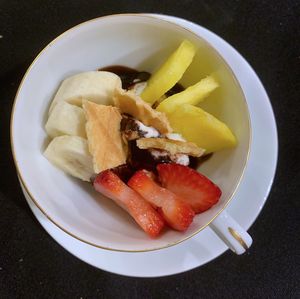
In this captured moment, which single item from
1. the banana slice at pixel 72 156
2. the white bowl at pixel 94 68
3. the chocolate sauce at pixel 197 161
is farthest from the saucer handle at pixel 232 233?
the banana slice at pixel 72 156

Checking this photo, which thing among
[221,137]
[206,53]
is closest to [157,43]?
[206,53]

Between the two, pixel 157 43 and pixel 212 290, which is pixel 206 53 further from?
pixel 212 290

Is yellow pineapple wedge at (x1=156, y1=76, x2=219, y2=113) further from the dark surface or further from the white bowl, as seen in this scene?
the dark surface

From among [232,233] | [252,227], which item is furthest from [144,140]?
[252,227]

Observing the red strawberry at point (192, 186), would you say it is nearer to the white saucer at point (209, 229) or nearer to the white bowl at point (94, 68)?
the white bowl at point (94, 68)

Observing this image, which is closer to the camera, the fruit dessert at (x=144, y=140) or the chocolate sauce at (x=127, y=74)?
the fruit dessert at (x=144, y=140)

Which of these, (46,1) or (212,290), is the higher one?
(46,1)

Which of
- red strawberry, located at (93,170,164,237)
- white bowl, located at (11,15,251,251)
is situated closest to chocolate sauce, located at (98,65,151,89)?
white bowl, located at (11,15,251,251)
